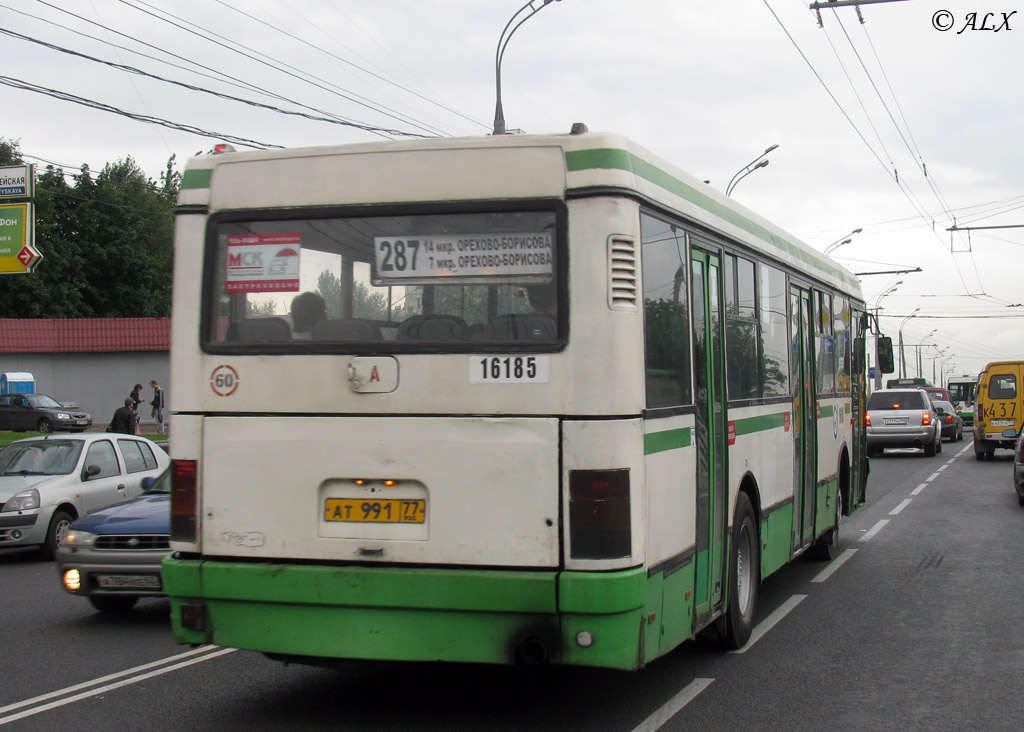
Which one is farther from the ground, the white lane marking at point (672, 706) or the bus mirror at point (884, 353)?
the bus mirror at point (884, 353)

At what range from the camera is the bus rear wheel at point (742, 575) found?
7.39m

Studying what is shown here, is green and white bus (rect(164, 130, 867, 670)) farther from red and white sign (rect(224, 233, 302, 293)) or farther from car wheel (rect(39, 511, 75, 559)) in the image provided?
car wheel (rect(39, 511, 75, 559))

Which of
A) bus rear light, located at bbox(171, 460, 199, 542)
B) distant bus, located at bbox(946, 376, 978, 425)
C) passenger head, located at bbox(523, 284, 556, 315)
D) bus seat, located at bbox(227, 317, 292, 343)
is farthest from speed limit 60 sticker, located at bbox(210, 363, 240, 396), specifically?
distant bus, located at bbox(946, 376, 978, 425)

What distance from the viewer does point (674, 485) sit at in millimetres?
6047

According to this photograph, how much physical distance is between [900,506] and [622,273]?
14.0m

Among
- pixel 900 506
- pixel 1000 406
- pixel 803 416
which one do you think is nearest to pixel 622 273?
pixel 803 416

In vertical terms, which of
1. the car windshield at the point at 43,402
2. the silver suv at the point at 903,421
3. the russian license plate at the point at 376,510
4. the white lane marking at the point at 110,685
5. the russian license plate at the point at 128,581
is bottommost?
the white lane marking at the point at 110,685

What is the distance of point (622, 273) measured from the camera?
548 centimetres

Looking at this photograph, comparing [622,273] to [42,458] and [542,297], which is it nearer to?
[542,297]

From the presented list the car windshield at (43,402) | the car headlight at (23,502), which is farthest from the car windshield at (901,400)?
the car windshield at (43,402)

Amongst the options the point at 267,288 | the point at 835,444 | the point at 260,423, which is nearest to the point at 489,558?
the point at 260,423

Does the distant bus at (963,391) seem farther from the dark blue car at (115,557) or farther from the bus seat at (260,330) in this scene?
the bus seat at (260,330)

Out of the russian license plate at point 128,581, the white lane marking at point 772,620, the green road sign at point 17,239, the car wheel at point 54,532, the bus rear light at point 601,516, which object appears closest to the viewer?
the bus rear light at point 601,516

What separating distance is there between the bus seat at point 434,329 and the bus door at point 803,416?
15.2ft
